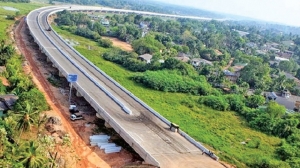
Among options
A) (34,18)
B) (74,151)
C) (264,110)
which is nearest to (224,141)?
(264,110)

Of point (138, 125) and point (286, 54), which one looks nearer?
point (138, 125)

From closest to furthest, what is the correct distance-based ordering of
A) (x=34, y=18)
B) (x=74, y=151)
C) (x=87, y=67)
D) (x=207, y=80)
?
(x=74, y=151), (x=87, y=67), (x=207, y=80), (x=34, y=18)

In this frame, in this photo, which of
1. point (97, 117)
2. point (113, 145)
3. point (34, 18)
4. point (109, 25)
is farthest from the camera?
point (109, 25)

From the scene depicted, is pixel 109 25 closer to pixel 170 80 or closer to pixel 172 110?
pixel 170 80

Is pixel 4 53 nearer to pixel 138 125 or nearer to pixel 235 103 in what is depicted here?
pixel 138 125

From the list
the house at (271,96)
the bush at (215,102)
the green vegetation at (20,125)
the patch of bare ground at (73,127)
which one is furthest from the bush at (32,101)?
the house at (271,96)

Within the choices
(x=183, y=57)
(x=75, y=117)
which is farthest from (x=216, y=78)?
(x=75, y=117)
